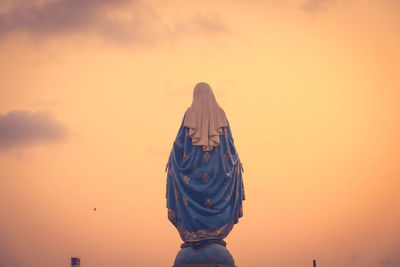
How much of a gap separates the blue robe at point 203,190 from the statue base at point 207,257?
312 millimetres

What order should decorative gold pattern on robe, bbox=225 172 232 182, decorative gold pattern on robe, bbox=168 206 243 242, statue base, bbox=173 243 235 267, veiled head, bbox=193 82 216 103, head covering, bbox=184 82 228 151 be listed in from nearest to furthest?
statue base, bbox=173 243 235 267
decorative gold pattern on robe, bbox=168 206 243 242
decorative gold pattern on robe, bbox=225 172 232 182
head covering, bbox=184 82 228 151
veiled head, bbox=193 82 216 103

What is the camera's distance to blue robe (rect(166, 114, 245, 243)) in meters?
22.9

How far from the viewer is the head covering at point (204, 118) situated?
23.8 metres

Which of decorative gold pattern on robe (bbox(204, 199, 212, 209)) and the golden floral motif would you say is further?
the golden floral motif

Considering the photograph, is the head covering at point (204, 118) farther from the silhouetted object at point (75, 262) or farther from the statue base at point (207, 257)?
the silhouetted object at point (75, 262)

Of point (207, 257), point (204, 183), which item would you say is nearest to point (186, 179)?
point (204, 183)

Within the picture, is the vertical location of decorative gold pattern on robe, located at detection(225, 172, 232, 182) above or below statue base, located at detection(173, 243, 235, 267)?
above

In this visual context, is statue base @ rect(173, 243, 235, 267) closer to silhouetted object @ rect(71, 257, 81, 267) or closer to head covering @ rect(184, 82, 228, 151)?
head covering @ rect(184, 82, 228, 151)

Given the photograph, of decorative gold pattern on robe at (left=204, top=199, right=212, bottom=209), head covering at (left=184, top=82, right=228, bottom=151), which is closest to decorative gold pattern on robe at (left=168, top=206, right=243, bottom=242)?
decorative gold pattern on robe at (left=204, top=199, right=212, bottom=209)

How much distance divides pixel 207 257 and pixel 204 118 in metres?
4.49

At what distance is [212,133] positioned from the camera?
2375cm

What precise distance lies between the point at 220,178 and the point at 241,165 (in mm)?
1343

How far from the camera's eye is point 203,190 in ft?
76.0

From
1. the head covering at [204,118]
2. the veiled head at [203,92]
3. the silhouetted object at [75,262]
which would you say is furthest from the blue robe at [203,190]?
the silhouetted object at [75,262]
